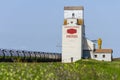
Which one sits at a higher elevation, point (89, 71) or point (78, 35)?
point (89, 71)

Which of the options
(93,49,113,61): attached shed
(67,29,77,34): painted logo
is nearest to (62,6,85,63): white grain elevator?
(67,29,77,34): painted logo

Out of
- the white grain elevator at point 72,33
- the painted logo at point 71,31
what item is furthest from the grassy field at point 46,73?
the painted logo at point 71,31

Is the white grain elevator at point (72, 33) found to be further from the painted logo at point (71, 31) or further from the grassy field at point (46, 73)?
the grassy field at point (46, 73)

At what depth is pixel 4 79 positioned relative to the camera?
11703 millimetres

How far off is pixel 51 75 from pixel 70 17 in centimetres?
9240

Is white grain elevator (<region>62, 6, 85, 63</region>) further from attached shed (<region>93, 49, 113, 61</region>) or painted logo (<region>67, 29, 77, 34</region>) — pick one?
attached shed (<region>93, 49, 113, 61</region>)

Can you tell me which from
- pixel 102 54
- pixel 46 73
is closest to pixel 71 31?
pixel 102 54

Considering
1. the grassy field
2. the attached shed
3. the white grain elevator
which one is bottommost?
the attached shed

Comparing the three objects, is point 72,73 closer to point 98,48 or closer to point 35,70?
point 35,70

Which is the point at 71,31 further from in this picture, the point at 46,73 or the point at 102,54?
the point at 46,73

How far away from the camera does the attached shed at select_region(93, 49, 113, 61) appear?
4129 inches

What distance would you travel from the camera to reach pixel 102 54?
106 m

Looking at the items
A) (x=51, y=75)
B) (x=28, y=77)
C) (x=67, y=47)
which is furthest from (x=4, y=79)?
(x=67, y=47)

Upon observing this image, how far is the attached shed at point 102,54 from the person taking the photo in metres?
105
